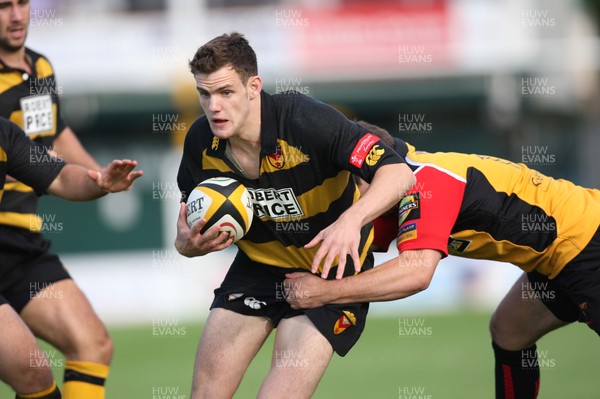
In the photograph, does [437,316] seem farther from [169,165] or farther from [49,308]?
[169,165]

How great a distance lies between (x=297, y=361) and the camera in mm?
5047

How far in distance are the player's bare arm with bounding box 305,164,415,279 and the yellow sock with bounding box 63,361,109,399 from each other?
2117mm

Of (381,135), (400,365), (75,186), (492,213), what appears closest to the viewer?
(492,213)

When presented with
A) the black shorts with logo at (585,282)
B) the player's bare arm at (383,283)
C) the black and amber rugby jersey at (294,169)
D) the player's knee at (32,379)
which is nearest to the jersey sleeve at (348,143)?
the black and amber rugby jersey at (294,169)

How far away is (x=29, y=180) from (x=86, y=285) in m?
11.0

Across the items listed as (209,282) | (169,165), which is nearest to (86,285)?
(209,282)

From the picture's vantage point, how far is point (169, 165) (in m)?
24.2

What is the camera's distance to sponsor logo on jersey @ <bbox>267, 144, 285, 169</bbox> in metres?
5.24

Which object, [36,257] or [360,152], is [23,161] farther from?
[360,152]

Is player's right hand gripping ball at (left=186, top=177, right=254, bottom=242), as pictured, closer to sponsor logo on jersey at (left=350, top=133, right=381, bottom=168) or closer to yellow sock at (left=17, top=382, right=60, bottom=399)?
sponsor logo on jersey at (left=350, top=133, right=381, bottom=168)

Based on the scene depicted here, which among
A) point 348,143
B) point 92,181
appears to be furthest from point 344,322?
point 92,181

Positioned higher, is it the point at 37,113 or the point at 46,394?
the point at 37,113

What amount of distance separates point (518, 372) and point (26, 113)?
12.8 ft

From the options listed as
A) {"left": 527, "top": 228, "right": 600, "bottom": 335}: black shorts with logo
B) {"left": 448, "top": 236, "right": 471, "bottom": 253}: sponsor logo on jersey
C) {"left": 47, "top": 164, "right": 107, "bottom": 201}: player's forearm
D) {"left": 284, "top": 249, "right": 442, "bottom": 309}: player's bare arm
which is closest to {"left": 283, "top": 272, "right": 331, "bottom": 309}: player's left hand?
{"left": 284, "top": 249, "right": 442, "bottom": 309}: player's bare arm
